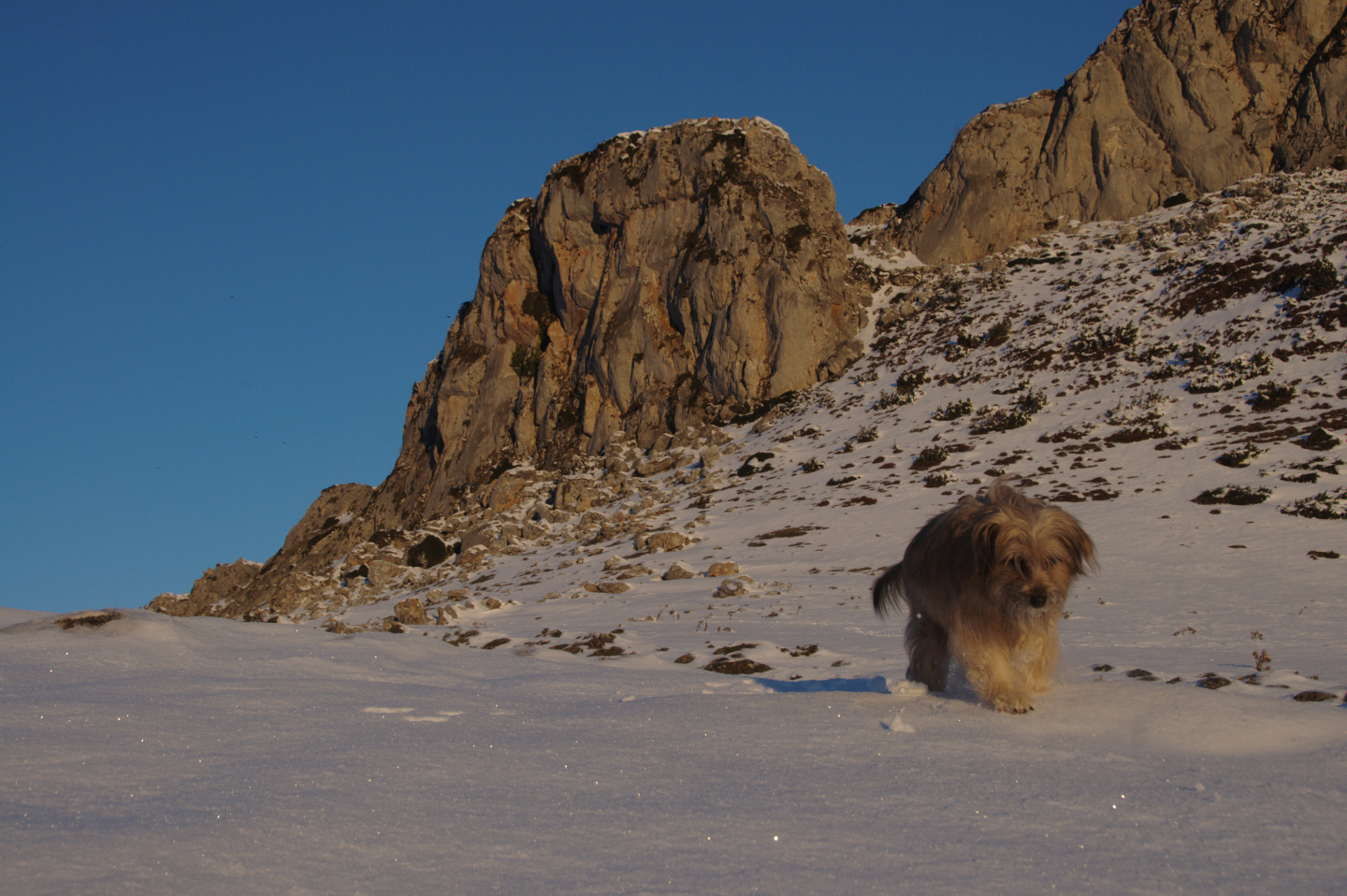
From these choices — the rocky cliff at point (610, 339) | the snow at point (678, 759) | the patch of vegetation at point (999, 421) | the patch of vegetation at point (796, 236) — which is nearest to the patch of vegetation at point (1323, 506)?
the snow at point (678, 759)

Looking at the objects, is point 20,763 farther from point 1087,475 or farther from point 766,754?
point 1087,475

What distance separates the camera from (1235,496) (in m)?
18.2

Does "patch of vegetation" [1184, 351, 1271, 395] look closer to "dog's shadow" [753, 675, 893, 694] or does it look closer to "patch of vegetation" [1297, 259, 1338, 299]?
"patch of vegetation" [1297, 259, 1338, 299]

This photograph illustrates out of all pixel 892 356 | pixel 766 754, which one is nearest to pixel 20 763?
pixel 766 754

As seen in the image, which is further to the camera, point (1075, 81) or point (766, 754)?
point (1075, 81)

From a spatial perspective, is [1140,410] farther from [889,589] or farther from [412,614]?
[889,589]

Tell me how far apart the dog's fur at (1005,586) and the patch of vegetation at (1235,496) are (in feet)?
52.0

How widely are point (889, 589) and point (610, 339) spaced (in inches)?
1767

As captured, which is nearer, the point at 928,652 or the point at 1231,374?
the point at 928,652

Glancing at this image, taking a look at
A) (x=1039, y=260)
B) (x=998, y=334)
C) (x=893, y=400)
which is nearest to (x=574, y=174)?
(x=1039, y=260)

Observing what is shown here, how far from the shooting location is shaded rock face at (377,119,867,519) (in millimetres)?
45562

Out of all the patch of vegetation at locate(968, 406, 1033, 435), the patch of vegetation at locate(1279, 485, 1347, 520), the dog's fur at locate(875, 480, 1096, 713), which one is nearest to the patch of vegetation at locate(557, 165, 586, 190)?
the patch of vegetation at locate(968, 406, 1033, 435)

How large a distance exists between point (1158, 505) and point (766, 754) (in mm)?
18427

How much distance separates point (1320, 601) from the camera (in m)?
11.1
